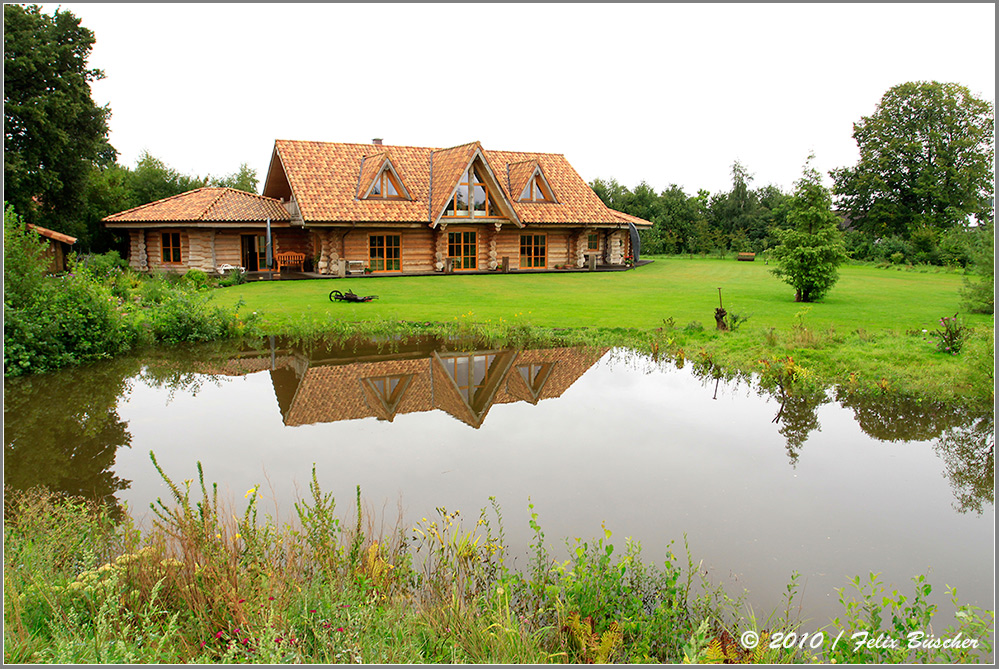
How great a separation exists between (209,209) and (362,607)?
84.9 feet

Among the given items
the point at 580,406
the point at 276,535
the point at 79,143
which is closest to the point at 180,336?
the point at 580,406

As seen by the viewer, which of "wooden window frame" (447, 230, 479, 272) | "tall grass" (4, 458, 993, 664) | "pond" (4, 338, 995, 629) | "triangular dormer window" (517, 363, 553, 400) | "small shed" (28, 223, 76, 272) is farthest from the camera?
"wooden window frame" (447, 230, 479, 272)

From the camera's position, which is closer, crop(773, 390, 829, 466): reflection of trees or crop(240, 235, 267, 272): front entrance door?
crop(773, 390, 829, 466): reflection of trees

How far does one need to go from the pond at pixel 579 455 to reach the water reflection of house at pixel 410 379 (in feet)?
0.21

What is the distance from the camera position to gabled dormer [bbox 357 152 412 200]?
29.2 meters

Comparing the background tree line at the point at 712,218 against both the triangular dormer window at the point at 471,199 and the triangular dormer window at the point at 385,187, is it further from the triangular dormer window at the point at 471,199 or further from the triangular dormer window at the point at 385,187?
the triangular dormer window at the point at 385,187

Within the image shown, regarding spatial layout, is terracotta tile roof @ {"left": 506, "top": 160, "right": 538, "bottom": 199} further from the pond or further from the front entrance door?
the pond

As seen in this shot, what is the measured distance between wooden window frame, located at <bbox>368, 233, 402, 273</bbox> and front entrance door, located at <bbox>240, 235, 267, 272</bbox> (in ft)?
15.1

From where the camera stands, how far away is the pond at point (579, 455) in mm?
6242

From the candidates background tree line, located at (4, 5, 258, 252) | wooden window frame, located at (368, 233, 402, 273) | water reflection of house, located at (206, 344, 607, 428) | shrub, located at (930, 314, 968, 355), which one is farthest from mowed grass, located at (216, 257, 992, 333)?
background tree line, located at (4, 5, 258, 252)

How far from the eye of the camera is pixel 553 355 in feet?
46.5

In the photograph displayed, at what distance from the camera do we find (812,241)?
65.3 ft

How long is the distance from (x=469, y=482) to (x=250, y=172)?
58.6 m

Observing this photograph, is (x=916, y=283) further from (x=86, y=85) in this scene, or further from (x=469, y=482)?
(x=86, y=85)
